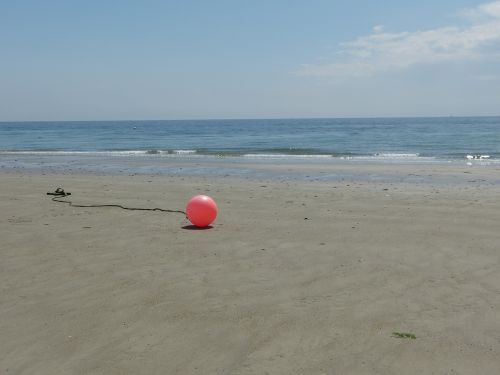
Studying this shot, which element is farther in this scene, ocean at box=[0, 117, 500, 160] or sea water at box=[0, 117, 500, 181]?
ocean at box=[0, 117, 500, 160]

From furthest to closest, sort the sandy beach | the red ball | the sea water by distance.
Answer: the sea water
the red ball
the sandy beach

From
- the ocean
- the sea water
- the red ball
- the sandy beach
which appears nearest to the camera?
the sandy beach

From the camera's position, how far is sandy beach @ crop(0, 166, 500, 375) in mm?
3918

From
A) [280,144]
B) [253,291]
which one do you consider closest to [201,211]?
A: [253,291]

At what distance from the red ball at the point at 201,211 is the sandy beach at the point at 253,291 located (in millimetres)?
175

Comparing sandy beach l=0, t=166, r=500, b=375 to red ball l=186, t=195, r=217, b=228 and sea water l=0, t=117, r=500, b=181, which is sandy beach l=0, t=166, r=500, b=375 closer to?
red ball l=186, t=195, r=217, b=228

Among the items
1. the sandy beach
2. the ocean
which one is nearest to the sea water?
the ocean

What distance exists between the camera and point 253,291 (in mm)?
5293

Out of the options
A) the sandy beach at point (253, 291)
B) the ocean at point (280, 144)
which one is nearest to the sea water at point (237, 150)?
the ocean at point (280, 144)

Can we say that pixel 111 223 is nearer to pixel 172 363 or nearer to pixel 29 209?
pixel 29 209

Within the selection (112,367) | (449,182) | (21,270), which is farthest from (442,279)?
(449,182)

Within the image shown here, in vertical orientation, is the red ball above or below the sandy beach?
above

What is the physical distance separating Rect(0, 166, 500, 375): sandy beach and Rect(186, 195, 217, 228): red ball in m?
0.17

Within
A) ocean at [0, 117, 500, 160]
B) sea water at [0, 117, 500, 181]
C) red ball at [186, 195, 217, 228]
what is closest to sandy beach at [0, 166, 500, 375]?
red ball at [186, 195, 217, 228]
